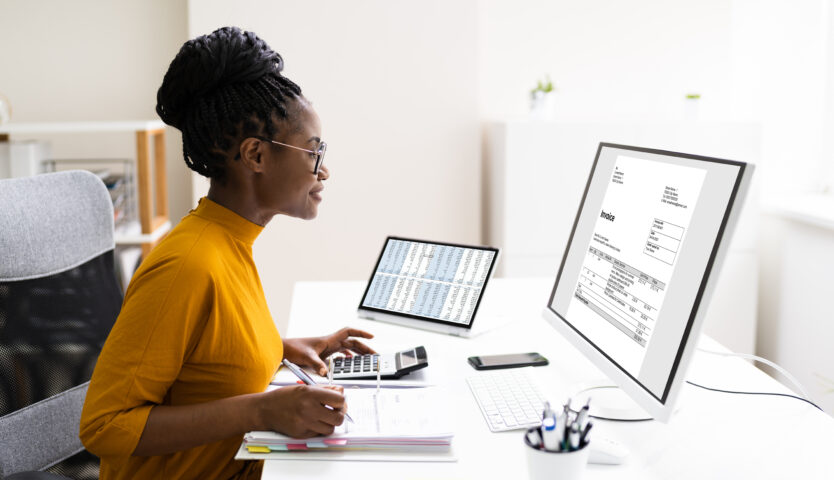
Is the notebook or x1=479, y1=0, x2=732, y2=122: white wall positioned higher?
x1=479, y1=0, x2=732, y2=122: white wall

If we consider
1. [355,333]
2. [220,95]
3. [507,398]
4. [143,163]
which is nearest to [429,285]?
[355,333]

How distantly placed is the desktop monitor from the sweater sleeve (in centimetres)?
65

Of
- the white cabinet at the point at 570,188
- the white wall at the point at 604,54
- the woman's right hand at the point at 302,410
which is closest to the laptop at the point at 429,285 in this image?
the woman's right hand at the point at 302,410

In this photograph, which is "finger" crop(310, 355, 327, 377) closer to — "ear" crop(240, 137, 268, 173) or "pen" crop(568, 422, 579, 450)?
"ear" crop(240, 137, 268, 173)

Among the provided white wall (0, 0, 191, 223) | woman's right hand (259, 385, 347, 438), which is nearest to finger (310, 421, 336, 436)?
woman's right hand (259, 385, 347, 438)

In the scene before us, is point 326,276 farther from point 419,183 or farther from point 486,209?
point 486,209

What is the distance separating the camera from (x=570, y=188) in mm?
2959

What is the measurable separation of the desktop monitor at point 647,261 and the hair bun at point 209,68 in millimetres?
630

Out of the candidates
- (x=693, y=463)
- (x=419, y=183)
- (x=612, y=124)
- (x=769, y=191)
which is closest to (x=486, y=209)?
(x=419, y=183)

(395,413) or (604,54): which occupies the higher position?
(604,54)

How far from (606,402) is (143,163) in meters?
1.96

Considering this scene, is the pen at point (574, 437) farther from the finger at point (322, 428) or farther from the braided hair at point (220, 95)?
the braided hair at point (220, 95)

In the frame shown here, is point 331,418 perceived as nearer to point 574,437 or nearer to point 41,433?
point 574,437

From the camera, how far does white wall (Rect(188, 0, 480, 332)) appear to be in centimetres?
293
